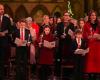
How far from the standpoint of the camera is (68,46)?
39.2ft

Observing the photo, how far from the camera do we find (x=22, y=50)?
11.3 metres

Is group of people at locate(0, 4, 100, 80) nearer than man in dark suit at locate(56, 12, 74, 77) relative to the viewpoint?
Yes

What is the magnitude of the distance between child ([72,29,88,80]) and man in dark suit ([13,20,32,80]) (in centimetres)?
127

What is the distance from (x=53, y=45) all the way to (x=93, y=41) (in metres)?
1.18

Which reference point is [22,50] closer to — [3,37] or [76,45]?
[3,37]

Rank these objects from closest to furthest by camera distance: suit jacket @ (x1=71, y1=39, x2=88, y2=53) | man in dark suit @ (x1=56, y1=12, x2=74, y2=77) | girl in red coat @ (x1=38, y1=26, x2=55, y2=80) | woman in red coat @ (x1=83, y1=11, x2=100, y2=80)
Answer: woman in red coat @ (x1=83, y1=11, x2=100, y2=80) < suit jacket @ (x1=71, y1=39, x2=88, y2=53) < girl in red coat @ (x1=38, y1=26, x2=55, y2=80) < man in dark suit @ (x1=56, y1=12, x2=74, y2=77)

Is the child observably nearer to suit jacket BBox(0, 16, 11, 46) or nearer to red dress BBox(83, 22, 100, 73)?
red dress BBox(83, 22, 100, 73)

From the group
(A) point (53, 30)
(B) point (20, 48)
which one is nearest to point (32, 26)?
(A) point (53, 30)

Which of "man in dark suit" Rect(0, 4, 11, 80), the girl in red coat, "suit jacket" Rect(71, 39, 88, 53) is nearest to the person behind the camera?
"suit jacket" Rect(71, 39, 88, 53)

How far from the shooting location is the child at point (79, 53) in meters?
10.8

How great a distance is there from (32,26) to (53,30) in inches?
33.0

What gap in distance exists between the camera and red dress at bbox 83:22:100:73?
35.3 feet

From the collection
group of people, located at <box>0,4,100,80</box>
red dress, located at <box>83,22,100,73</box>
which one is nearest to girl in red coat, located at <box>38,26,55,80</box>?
group of people, located at <box>0,4,100,80</box>

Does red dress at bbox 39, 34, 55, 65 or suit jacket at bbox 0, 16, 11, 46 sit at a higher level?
suit jacket at bbox 0, 16, 11, 46
